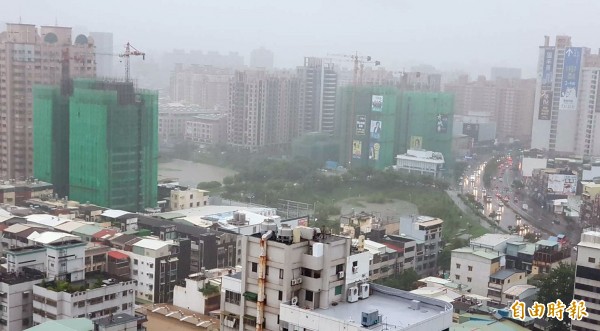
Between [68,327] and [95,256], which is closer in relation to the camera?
[68,327]

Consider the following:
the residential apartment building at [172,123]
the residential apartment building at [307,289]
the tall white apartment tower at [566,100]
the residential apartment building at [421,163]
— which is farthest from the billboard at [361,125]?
the residential apartment building at [307,289]

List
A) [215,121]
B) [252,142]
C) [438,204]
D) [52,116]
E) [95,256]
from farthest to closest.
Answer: [215,121], [252,142], [438,204], [52,116], [95,256]

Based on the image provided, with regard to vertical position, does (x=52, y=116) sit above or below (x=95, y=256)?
above

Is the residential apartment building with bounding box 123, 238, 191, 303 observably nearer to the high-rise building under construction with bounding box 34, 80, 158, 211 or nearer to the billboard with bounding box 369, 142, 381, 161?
the high-rise building under construction with bounding box 34, 80, 158, 211

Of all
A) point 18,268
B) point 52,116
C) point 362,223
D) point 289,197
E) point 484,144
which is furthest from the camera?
point 484,144

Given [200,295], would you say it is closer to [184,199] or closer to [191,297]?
[191,297]

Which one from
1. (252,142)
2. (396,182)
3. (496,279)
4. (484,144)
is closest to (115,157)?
(496,279)

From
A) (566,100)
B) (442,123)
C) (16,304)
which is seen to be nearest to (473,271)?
(16,304)

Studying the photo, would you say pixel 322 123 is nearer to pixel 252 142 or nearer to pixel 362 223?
pixel 252 142
